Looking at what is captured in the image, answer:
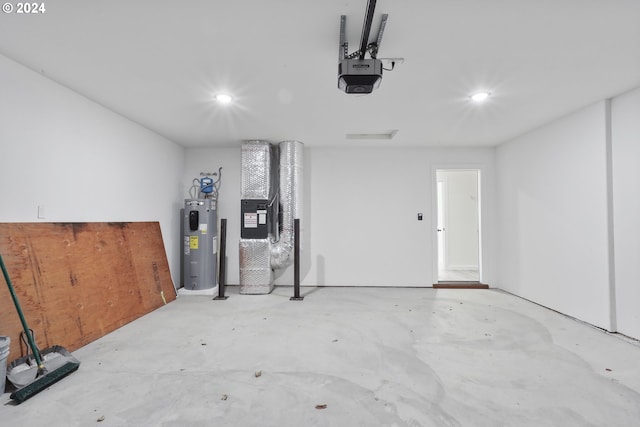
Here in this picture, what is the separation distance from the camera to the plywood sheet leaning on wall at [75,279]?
2271 millimetres

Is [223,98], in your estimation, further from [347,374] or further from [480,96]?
[347,374]

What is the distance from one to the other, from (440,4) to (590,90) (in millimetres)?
2198

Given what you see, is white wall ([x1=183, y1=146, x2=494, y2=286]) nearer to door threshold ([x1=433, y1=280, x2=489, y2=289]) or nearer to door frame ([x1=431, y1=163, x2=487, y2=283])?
door frame ([x1=431, y1=163, x2=487, y2=283])

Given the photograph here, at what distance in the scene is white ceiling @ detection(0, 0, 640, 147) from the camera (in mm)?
1740

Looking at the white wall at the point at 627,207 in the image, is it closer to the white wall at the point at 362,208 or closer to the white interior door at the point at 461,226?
the white wall at the point at 362,208

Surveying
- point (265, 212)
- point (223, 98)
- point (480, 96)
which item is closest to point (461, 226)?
point (480, 96)

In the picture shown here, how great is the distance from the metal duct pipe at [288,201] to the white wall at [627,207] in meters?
3.75

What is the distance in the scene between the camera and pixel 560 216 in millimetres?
3547

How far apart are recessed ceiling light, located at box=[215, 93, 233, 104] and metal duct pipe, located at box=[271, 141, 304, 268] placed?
60.7 inches

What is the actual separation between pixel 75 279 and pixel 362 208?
386 centimetres

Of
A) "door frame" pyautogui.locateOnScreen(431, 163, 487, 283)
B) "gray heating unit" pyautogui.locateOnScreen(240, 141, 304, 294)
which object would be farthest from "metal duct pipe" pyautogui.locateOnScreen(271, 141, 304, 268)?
"door frame" pyautogui.locateOnScreen(431, 163, 487, 283)

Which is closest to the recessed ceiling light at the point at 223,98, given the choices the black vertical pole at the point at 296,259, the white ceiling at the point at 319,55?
the white ceiling at the point at 319,55

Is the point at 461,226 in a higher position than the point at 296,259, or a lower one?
higher

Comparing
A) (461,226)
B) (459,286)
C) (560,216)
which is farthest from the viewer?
(461,226)
